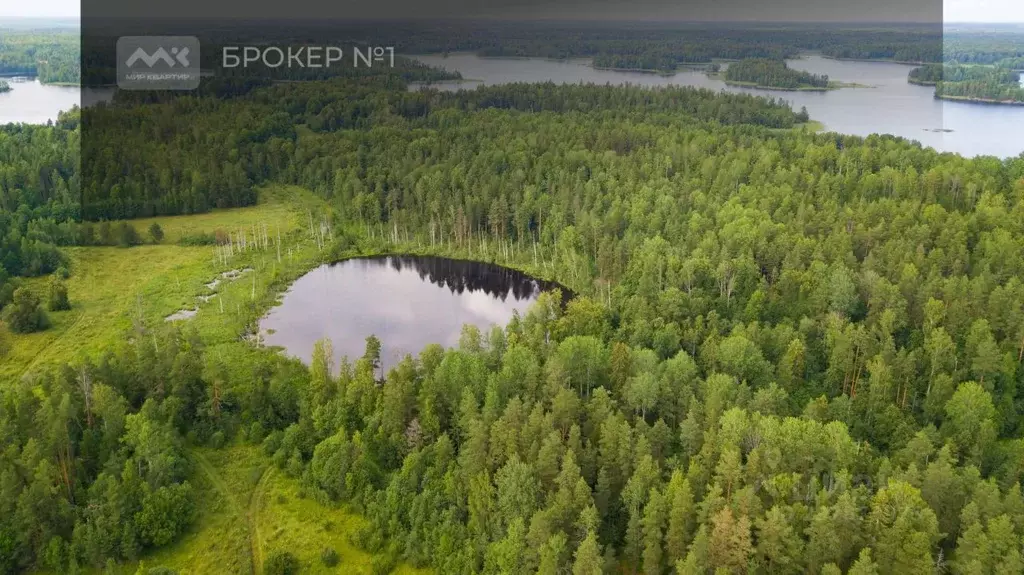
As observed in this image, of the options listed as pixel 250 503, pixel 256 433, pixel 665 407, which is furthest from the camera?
pixel 256 433

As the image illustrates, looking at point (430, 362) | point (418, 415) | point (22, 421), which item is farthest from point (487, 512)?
point (22, 421)

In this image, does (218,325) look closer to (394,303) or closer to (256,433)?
(394,303)

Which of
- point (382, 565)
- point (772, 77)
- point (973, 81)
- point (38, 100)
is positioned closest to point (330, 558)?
point (382, 565)

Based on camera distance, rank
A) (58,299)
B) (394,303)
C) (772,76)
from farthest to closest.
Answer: (772,76) < (394,303) < (58,299)

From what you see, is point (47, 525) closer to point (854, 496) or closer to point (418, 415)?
point (418, 415)

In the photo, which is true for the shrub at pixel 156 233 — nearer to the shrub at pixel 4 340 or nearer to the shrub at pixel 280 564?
the shrub at pixel 4 340

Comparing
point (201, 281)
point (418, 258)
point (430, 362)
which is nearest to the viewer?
point (430, 362)
